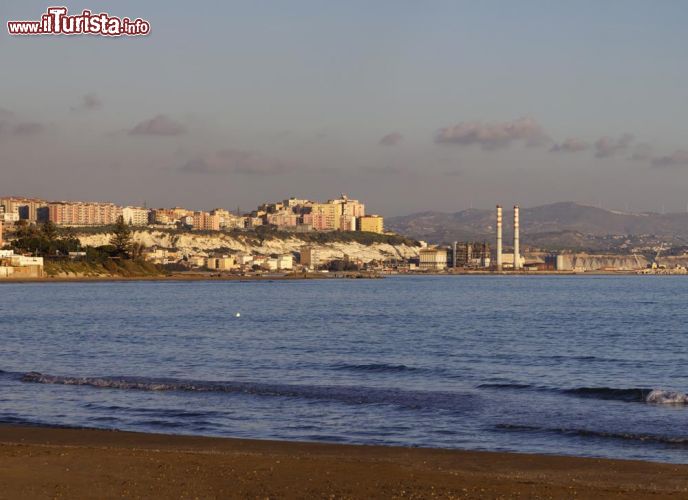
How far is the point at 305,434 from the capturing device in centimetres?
1867

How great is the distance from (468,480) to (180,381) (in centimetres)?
1439

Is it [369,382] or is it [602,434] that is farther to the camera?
[369,382]

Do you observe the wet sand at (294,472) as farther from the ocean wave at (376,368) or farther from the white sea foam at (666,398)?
the ocean wave at (376,368)

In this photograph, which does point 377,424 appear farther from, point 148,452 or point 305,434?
point 148,452

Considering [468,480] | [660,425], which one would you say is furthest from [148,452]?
[660,425]

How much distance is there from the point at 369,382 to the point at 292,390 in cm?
318

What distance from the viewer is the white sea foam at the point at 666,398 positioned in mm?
22609

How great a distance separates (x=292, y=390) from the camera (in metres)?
24.9

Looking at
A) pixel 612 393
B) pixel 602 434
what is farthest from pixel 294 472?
pixel 612 393

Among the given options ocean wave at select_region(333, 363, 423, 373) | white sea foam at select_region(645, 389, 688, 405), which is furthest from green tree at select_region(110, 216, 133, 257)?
white sea foam at select_region(645, 389, 688, 405)

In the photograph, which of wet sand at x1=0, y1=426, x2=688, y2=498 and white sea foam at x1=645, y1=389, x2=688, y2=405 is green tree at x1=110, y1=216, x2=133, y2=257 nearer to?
white sea foam at x1=645, y1=389, x2=688, y2=405

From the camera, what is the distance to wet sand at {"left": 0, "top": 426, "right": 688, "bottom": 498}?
12.8m

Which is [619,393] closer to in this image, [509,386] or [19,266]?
[509,386]

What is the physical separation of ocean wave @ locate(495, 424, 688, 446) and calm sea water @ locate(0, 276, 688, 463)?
4 cm
